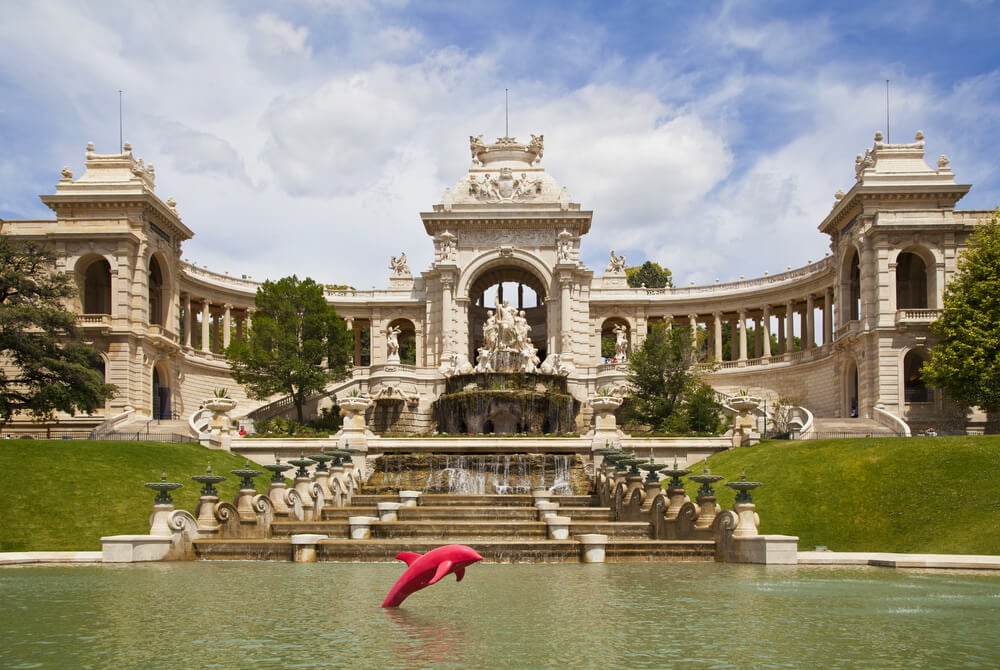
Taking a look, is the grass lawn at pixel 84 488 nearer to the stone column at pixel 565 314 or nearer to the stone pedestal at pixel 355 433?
the stone pedestal at pixel 355 433

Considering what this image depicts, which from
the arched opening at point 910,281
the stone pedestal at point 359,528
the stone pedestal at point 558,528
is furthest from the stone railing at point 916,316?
the stone pedestal at point 359,528

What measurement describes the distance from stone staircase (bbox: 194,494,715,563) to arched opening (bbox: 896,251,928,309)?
38464 mm

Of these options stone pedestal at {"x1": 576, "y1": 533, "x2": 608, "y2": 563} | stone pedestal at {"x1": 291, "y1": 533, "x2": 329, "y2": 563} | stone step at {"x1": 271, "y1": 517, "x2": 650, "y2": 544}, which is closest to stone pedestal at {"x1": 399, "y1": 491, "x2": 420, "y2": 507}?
stone step at {"x1": 271, "y1": 517, "x2": 650, "y2": 544}

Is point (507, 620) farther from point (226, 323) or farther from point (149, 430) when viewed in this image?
point (226, 323)

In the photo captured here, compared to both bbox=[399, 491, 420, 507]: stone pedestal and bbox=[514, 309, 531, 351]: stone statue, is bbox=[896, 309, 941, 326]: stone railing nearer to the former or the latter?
bbox=[514, 309, 531, 351]: stone statue

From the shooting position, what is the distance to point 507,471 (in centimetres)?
4025

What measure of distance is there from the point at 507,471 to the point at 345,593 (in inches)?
920

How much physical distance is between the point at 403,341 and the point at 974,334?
205 ft

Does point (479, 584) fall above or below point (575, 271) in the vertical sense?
below

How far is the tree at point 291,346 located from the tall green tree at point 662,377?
19.4m

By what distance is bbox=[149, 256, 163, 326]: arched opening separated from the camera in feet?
221

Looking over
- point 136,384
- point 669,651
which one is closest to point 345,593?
point 669,651

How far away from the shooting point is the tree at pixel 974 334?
159 feet

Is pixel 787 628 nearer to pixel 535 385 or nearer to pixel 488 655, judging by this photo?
pixel 488 655
